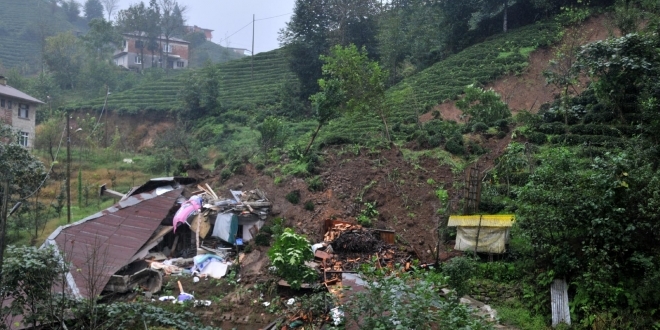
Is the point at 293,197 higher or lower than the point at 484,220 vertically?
lower

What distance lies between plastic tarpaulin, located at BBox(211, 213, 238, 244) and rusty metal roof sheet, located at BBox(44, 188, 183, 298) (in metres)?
1.64

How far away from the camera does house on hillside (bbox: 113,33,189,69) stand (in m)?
51.5

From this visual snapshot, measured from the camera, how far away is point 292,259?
12.0 metres

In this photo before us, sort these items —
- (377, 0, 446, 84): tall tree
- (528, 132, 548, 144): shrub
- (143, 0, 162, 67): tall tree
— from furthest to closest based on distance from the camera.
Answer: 1. (143, 0, 162, 67): tall tree
2. (377, 0, 446, 84): tall tree
3. (528, 132, 548, 144): shrub

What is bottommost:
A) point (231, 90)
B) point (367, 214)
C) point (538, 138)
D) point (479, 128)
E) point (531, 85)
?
point (367, 214)

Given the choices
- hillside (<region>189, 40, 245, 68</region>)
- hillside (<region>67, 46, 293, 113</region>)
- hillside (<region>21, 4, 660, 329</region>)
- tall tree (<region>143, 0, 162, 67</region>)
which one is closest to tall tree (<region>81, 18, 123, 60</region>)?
tall tree (<region>143, 0, 162, 67</region>)

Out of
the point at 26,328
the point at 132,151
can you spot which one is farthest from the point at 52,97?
the point at 26,328

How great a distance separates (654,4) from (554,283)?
13.3 m

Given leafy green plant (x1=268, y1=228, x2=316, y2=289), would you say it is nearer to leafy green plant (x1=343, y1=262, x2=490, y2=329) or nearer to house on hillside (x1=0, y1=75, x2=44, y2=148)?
leafy green plant (x1=343, y1=262, x2=490, y2=329)

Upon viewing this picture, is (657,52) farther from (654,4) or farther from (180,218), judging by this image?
(180,218)

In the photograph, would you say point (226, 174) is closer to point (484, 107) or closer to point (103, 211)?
point (103, 211)

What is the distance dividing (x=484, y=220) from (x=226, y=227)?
21.9 ft

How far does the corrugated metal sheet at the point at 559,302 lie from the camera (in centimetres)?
1032

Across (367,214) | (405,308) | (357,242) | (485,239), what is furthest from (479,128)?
(405,308)
